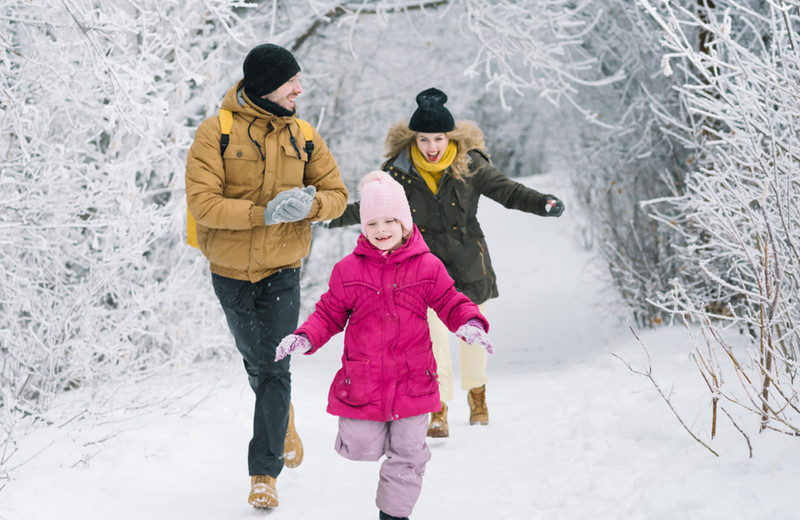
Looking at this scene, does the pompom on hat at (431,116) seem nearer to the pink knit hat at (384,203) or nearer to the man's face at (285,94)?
the man's face at (285,94)

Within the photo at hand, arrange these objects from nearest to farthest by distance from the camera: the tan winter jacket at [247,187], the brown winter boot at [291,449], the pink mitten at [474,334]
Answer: the pink mitten at [474,334], the tan winter jacket at [247,187], the brown winter boot at [291,449]

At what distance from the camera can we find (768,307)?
3260 mm

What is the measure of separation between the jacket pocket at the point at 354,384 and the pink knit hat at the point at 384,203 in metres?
0.55

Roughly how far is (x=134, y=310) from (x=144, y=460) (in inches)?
62.4

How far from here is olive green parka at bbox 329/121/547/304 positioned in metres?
4.80

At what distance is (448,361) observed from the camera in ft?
16.0

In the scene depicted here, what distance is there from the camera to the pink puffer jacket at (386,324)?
312cm

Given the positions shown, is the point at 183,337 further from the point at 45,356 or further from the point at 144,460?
the point at 144,460

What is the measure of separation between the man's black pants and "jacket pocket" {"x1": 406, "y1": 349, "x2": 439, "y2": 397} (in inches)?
29.9

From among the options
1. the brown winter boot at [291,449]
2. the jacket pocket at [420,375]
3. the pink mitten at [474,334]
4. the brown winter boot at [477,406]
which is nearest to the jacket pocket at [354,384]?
the jacket pocket at [420,375]

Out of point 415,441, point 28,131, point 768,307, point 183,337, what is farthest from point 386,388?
point 183,337

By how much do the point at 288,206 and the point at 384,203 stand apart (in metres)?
0.42

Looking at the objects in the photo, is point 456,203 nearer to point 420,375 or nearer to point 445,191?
point 445,191

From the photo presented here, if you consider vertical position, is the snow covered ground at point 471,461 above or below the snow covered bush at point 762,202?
below
